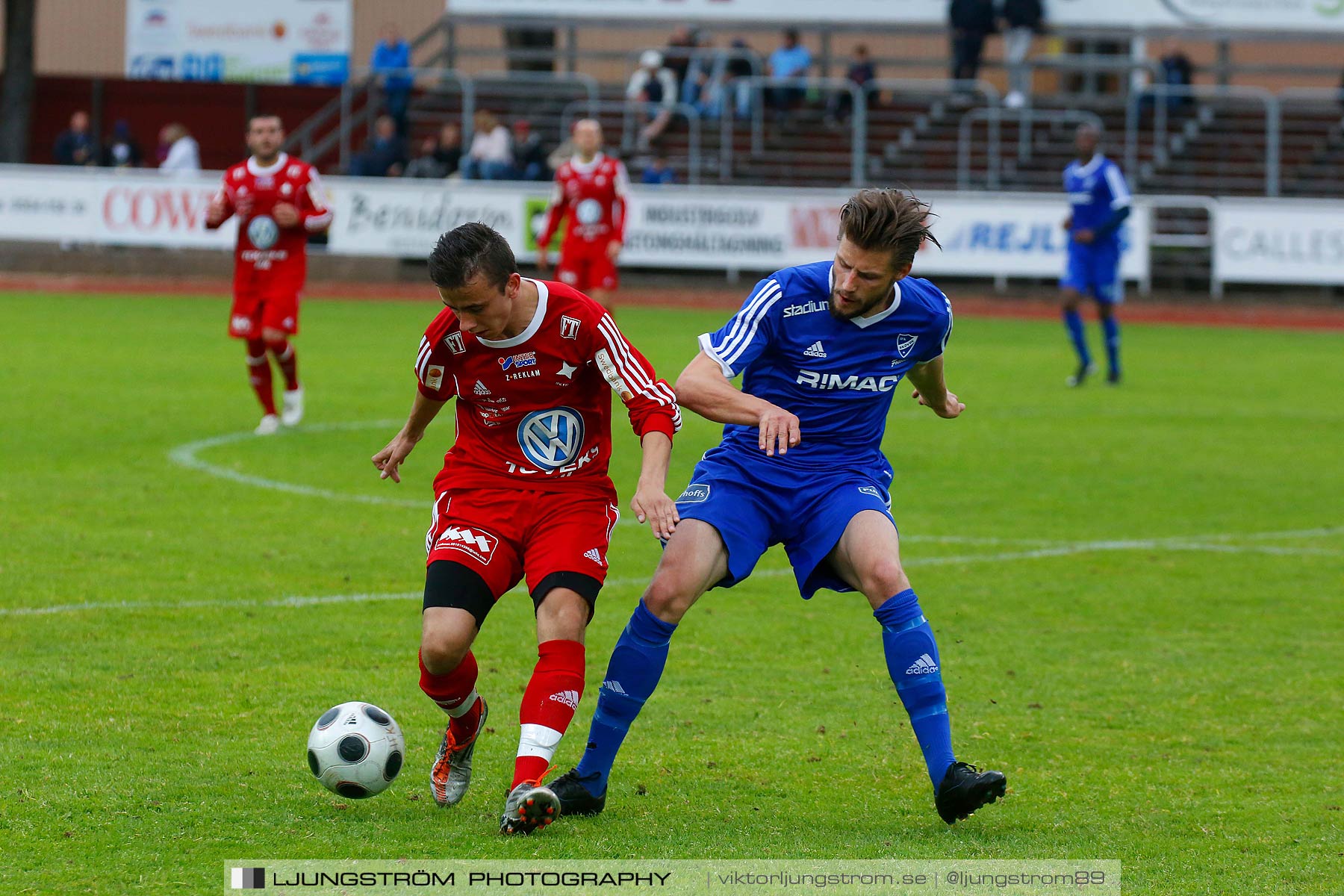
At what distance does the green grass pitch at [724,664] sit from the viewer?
4.59m

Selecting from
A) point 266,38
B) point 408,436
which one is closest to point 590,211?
point 408,436

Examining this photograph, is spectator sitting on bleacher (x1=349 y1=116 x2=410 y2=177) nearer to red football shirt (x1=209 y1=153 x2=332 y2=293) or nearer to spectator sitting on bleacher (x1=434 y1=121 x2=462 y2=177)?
spectator sitting on bleacher (x1=434 y1=121 x2=462 y2=177)

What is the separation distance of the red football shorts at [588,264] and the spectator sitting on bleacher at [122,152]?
14405 mm

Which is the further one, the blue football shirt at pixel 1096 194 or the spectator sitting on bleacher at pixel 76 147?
the spectator sitting on bleacher at pixel 76 147

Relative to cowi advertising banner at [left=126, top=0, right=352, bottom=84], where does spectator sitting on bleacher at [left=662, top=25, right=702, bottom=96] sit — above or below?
below

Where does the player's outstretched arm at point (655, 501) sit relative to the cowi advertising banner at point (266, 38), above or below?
below

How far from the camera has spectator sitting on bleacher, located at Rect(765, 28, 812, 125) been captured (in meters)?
28.8

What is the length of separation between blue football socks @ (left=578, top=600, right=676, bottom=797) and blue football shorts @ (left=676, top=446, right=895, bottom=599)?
28cm

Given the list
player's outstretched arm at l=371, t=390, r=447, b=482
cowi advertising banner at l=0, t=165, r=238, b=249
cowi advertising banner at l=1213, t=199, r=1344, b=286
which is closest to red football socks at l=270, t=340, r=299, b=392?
player's outstretched arm at l=371, t=390, r=447, b=482

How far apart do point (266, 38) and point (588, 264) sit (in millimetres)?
18316

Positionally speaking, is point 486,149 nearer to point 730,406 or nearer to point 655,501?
point 730,406

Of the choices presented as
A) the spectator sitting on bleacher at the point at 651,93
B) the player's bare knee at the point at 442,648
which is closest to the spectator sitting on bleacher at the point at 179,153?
the spectator sitting on bleacher at the point at 651,93

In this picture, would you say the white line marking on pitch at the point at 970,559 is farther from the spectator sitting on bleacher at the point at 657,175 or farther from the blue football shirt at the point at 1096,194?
the spectator sitting on bleacher at the point at 657,175

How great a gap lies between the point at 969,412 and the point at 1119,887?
1031 centimetres
